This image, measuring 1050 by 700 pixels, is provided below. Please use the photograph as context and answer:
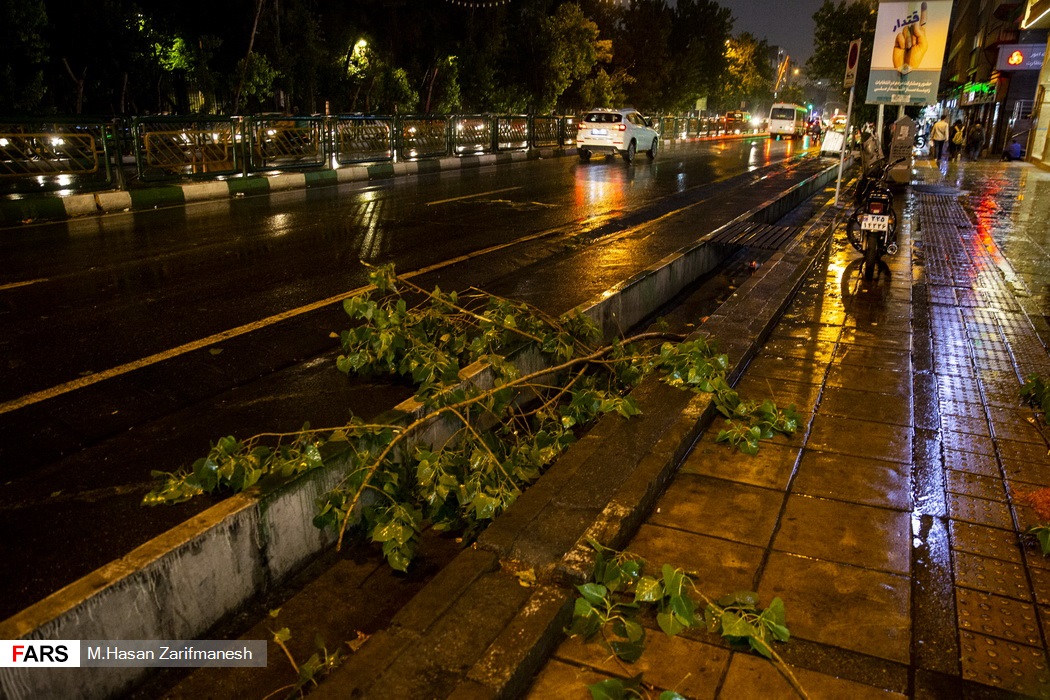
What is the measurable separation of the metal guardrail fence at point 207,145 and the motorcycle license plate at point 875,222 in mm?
12517

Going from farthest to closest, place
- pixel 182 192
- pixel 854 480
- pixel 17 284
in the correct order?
pixel 182 192
pixel 17 284
pixel 854 480

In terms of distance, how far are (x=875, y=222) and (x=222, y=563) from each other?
24.1ft

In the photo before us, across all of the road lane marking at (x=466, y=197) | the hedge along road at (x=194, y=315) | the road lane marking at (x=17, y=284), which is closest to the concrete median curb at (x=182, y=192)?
the hedge along road at (x=194, y=315)

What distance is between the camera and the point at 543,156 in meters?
28.4

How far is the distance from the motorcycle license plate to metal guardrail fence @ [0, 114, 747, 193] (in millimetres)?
12517

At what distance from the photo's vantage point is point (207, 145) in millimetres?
15727

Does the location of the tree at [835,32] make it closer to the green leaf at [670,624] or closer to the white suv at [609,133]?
the white suv at [609,133]

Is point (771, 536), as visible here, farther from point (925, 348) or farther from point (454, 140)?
point (454, 140)

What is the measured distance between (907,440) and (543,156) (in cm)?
2547

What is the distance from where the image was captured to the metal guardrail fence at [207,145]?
1285 cm

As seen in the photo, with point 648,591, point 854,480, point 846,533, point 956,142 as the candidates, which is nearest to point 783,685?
point 648,591

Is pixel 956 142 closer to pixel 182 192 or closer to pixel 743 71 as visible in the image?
pixel 182 192

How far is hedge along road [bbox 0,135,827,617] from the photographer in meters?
3.67

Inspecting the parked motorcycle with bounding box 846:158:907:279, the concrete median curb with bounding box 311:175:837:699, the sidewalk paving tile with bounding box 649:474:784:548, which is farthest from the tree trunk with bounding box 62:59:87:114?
the sidewalk paving tile with bounding box 649:474:784:548
